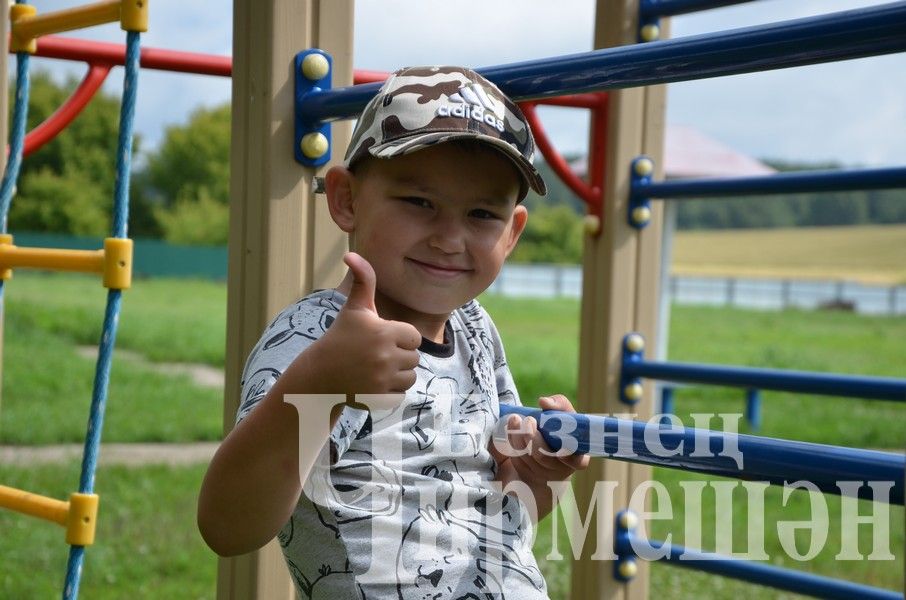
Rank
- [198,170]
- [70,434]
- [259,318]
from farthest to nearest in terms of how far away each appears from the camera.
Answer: [198,170] < [70,434] < [259,318]

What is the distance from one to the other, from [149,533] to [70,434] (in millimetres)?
2769

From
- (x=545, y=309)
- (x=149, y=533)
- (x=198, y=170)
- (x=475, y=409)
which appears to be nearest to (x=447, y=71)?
(x=475, y=409)

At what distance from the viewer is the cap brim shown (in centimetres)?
135

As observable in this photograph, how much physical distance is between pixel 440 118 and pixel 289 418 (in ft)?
1.54

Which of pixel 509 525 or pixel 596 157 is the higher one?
pixel 596 157

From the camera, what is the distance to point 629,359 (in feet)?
9.66

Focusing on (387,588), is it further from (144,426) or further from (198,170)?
(198,170)

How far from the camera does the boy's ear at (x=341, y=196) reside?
4.87 feet

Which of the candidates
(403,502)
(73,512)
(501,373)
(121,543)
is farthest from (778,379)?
(121,543)

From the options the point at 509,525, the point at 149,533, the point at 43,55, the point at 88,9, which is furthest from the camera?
the point at 149,533

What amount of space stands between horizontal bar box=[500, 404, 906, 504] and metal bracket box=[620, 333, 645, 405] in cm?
146

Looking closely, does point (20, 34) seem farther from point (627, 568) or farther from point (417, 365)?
point (627, 568)

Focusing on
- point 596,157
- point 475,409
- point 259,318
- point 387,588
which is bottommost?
point 387,588

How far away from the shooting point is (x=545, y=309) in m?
23.4
